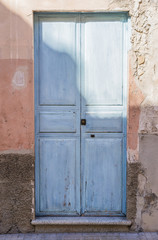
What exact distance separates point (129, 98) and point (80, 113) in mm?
620

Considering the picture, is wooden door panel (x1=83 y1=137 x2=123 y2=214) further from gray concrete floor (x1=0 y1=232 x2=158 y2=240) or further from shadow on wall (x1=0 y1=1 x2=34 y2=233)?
shadow on wall (x1=0 y1=1 x2=34 y2=233)

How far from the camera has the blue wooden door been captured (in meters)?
3.59

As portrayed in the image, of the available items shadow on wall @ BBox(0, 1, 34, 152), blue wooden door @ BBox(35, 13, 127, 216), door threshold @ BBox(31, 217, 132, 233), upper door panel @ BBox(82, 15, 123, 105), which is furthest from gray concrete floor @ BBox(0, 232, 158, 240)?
upper door panel @ BBox(82, 15, 123, 105)

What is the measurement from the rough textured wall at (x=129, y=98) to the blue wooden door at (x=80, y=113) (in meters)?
0.14

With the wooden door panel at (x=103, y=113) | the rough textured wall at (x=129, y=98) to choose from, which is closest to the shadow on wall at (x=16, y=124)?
the rough textured wall at (x=129, y=98)

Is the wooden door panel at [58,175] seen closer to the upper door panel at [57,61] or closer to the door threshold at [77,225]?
the door threshold at [77,225]

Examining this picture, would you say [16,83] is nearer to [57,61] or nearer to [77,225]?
[57,61]

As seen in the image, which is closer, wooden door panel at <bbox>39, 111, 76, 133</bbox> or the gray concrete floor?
the gray concrete floor

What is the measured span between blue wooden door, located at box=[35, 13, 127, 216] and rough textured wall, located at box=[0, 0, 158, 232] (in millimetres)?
136

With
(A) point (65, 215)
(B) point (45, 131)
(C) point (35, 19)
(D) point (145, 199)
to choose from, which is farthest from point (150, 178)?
(C) point (35, 19)

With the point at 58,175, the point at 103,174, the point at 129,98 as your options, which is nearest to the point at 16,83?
the point at 58,175

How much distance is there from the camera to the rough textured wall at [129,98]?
346 centimetres

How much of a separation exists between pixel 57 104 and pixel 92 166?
2.89 feet

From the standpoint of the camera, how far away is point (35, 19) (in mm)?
3562
